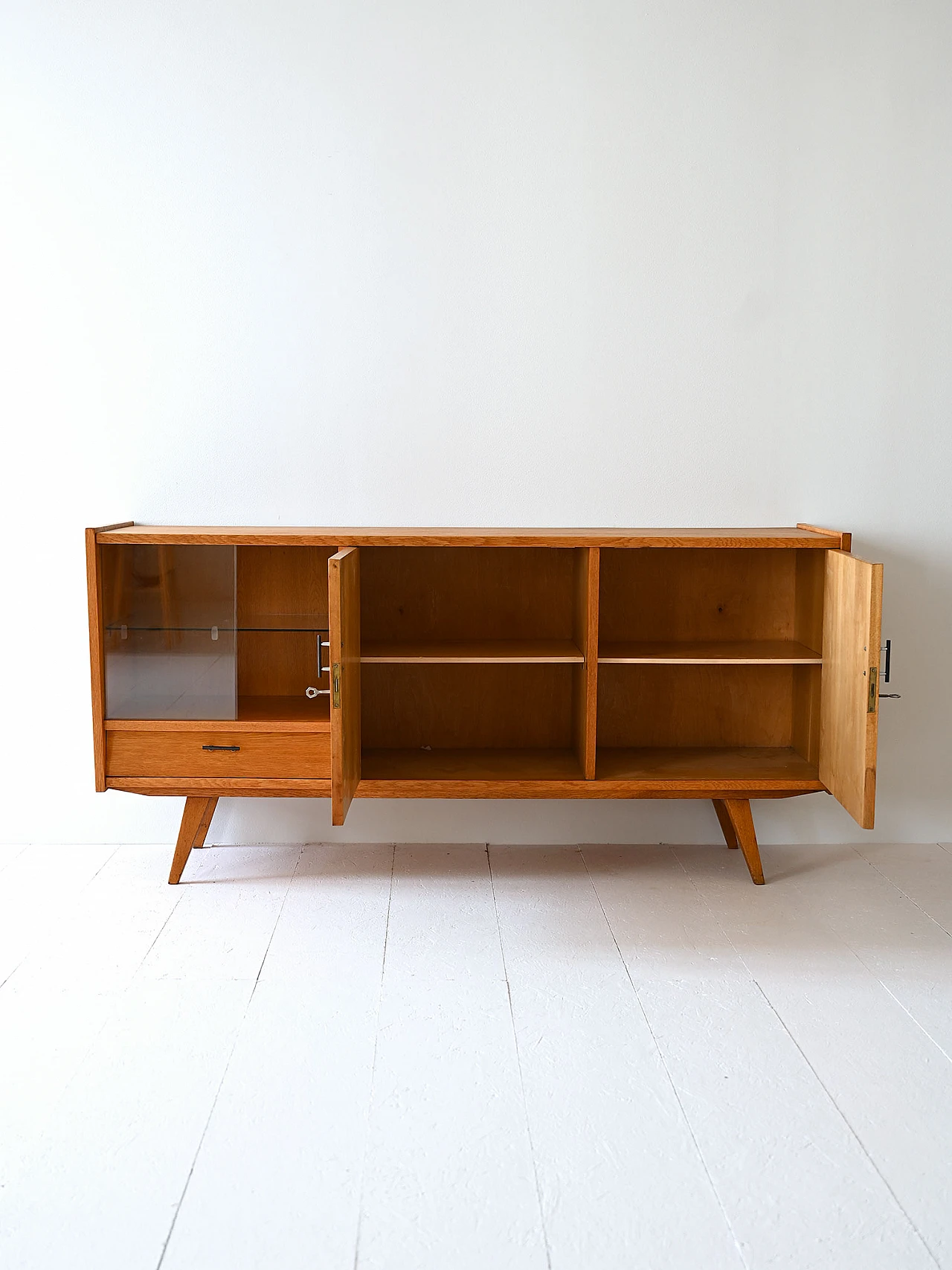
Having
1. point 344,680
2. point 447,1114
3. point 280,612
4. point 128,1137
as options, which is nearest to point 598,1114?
point 447,1114

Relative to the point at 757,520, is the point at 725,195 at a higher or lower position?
higher

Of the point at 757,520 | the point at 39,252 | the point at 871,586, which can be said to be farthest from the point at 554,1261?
the point at 39,252

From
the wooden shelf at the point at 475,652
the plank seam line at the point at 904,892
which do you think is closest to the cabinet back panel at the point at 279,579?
the wooden shelf at the point at 475,652

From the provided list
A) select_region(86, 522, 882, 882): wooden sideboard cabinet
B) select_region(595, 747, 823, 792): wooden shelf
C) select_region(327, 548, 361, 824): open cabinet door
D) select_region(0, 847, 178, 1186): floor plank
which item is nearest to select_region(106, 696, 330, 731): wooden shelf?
select_region(86, 522, 882, 882): wooden sideboard cabinet

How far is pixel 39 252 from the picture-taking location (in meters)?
2.86

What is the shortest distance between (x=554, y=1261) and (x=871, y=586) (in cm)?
149

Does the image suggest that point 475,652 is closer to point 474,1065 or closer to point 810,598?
point 810,598

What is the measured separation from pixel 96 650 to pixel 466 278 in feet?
4.42

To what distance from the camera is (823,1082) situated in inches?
74.1

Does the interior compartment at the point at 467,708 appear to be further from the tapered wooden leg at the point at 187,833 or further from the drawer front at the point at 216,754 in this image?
the tapered wooden leg at the point at 187,833

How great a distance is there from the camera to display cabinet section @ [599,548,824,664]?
300 centimetres

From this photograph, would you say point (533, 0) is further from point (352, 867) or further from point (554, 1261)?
point (554, 1261)

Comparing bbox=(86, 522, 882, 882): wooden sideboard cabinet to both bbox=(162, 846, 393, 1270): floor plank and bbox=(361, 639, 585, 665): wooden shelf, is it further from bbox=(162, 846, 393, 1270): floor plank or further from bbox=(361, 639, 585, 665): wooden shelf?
bbox=(162, 846, 393, 1270): floor plank

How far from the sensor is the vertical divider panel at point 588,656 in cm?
267
